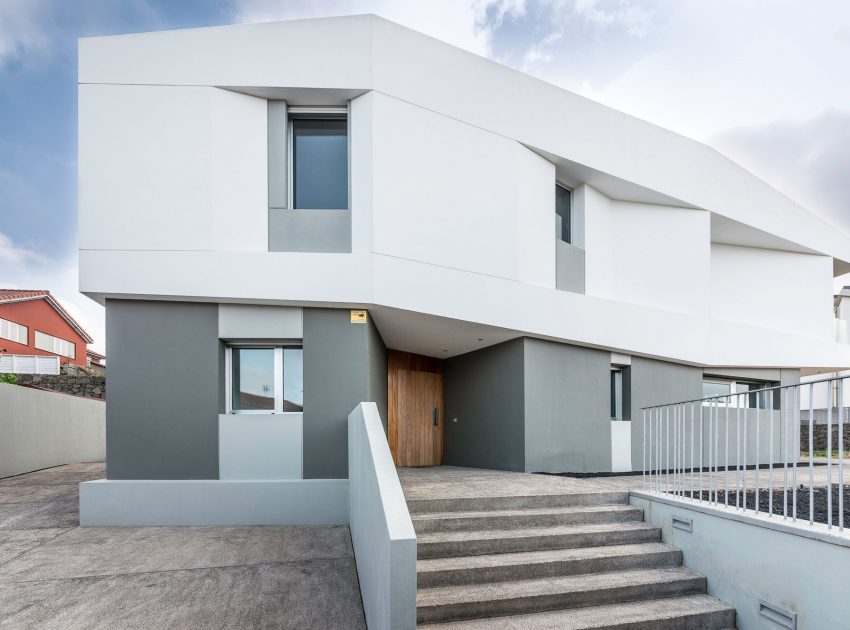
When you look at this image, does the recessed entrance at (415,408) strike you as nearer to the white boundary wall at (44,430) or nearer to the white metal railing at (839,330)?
the white boundary wall at (44,430)

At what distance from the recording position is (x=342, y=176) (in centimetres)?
689

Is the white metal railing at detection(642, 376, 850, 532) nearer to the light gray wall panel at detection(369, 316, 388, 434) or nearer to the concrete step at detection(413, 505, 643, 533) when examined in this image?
the concrete step at detection(413, 505, 643, 533)

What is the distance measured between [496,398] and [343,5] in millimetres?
9522

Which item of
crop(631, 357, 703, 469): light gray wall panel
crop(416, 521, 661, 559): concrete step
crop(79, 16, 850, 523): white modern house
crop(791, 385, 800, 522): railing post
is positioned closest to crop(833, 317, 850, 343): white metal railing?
crop(631, 357, 703, 469): light gray wall panel

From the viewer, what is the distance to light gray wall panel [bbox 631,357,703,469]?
30.0 feet

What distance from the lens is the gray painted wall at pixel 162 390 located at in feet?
20.6

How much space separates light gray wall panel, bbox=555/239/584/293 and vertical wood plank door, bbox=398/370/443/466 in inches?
144

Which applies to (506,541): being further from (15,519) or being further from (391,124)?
(15,519)

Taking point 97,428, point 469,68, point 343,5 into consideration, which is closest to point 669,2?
point 469,68

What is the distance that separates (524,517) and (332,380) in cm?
297

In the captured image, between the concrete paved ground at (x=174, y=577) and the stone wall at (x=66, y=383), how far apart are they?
37.1ft

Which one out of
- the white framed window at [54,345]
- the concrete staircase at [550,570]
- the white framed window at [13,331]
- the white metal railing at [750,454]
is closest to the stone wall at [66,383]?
the white framed window at [13,331]

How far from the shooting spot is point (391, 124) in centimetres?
659

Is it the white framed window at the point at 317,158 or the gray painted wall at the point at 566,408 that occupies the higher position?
the white framed window at the point at 317,158
